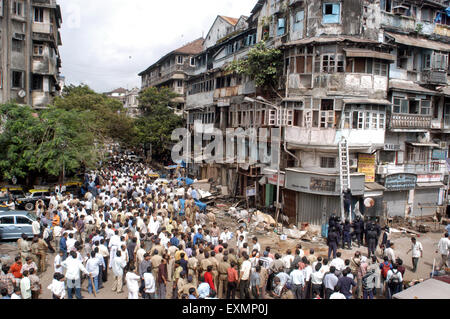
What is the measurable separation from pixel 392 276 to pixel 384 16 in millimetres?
18847

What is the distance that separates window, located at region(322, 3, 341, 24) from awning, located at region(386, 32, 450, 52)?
3.62m

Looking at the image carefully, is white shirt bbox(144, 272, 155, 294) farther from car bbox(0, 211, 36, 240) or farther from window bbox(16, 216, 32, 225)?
window bbox(16, 216, 32, 225)

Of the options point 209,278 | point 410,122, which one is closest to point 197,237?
point 209,278

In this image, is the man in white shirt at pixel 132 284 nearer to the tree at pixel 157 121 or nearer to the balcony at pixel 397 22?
the balcony at pixel 397 22

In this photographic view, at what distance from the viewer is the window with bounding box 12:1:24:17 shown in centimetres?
3380

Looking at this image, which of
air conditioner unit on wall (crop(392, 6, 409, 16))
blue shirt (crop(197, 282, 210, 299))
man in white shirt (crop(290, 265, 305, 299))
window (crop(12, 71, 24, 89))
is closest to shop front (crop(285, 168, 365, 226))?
man in white shirt (crop(290, 265, 305, 299))

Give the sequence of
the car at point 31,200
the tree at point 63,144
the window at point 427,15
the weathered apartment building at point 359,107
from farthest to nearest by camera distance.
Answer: the window at point 427,15, the tree at point 63,144, the car at point 31,200, the weathered apartment building at point 359,107

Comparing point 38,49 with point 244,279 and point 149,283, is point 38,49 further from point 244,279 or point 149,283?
point 244,279

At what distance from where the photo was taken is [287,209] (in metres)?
24.5

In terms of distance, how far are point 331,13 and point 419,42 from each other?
6.84 meters

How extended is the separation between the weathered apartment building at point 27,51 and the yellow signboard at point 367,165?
29.0 metres

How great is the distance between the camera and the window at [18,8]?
3380 centimetres

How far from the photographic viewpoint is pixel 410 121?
81.7 ft

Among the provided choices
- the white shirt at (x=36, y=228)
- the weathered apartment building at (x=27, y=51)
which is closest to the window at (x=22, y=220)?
the white shirt at (x=36, y=228)
